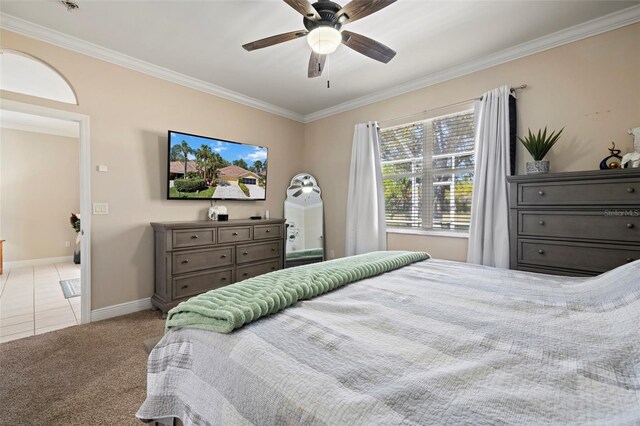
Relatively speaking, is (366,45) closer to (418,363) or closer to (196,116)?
(418,363)

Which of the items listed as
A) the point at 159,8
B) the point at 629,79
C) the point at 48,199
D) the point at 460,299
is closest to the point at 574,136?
the point at 629,79

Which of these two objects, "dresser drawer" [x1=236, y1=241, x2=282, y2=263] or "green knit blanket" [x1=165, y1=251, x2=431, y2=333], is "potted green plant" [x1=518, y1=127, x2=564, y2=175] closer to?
"green knit blanket" [x1=165, y1=251, x2=431, y2=333]

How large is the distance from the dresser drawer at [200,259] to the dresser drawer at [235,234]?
4.2 inches

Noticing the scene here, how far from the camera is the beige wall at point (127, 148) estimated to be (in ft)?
9.04

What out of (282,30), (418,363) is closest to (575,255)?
(418,363)

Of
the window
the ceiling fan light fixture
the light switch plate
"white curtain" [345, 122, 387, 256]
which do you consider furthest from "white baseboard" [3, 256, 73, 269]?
the ceiling fan light fixture

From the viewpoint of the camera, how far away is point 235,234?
133 inches

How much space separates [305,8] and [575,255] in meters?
2.57

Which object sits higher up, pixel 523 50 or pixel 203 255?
pixel 523 50

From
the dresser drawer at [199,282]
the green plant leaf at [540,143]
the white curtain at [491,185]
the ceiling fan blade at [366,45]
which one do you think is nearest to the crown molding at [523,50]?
the white curtain at [491,185]

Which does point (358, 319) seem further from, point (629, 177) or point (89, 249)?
point (89, 249)

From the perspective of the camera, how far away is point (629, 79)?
7.50ft

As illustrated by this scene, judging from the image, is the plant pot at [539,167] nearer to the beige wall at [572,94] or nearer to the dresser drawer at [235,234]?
the beige wall at [572,94]

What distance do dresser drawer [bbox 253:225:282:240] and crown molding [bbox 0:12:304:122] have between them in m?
1.82
